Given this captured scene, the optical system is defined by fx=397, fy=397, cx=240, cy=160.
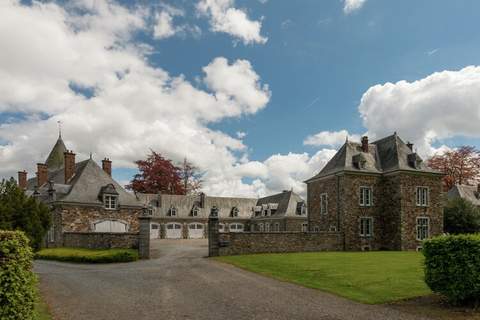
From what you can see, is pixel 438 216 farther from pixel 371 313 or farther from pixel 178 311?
pixel 178 311

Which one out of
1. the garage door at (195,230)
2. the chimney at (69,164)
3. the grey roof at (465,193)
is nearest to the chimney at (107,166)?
the chimney at (69,164)

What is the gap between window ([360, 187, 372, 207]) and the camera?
32.2 m

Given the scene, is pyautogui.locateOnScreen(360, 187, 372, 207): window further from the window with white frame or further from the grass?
the window with white frame

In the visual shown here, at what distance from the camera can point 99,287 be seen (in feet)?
44.0

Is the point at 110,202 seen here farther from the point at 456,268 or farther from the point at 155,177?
the point at 456,268

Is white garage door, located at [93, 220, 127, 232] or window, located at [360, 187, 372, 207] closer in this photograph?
window, located at [360, 187, 372, 207]

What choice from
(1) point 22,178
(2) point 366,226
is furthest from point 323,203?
(1) point 22,178

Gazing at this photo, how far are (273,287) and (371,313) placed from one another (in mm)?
4124

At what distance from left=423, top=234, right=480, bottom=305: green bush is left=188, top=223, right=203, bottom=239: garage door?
39145 mm

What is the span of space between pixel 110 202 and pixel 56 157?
17022 mm

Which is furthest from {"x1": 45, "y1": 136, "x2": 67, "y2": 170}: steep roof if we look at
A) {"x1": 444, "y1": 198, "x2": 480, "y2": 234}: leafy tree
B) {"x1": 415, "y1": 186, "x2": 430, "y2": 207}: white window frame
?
{"x1": 444, "y1": 198, "x2": 480, "y2": 234}: leafy tree

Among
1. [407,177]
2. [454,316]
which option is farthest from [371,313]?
[407,177]

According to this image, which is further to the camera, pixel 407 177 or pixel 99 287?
pixel 407 177

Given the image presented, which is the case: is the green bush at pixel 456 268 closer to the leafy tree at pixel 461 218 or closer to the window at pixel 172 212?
the leafy tree at pixel 461 218
